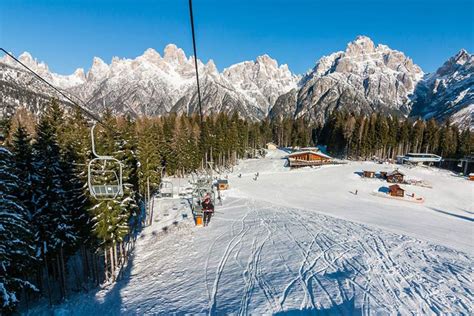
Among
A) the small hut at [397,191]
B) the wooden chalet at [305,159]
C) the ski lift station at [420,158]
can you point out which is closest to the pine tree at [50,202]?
the small hut at [397,191]

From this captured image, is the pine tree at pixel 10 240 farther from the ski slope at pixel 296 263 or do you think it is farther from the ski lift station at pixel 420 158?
the ski lift station at pixel 420 158

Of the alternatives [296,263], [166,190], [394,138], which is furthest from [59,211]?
[394,138]

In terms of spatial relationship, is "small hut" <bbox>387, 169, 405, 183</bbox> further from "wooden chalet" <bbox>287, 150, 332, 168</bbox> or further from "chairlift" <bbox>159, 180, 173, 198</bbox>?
"chairlift" <bbox>159, 180, 173, 198</bbox>

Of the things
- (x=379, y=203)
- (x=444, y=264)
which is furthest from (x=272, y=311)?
(x=379, y=203)

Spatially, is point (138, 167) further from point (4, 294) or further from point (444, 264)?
point (444, 264)

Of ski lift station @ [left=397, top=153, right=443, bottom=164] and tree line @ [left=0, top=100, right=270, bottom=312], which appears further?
ski lift station @ [left=397, top=153, right=443, bottom=164]

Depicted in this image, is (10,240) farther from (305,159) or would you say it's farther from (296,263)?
(305,159)

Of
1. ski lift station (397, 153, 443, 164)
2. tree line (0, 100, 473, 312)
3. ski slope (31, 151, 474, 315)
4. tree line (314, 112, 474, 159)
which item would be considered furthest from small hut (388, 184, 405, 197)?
tree line (0, 100, 473, 312)
